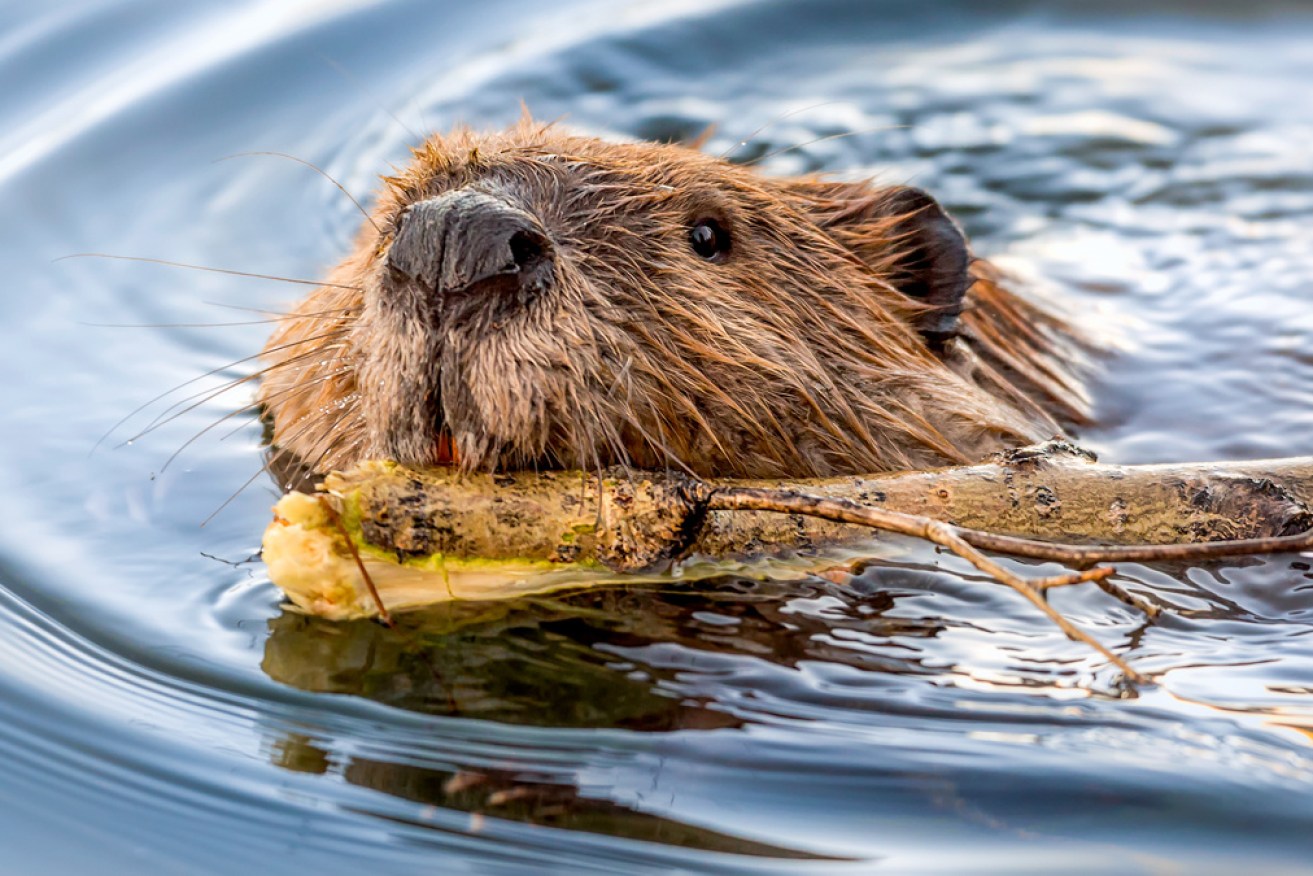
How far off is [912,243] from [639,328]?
111 centimetres

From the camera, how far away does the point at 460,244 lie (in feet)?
8.51

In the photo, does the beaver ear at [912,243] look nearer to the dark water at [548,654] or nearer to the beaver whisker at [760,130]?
the beaver whisker at [760,130]

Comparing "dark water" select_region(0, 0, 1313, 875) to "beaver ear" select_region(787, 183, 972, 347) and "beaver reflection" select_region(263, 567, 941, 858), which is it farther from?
"beaver ear" select_region(787, 183, 972, 347)

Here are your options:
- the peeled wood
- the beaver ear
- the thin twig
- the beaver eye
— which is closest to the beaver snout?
the peeled wood

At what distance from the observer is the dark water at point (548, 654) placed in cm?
230

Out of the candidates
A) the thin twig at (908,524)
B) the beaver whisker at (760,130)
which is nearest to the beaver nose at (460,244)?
the thin twig at (908,524)

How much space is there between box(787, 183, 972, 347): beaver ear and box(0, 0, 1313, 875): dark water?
75 centimetres

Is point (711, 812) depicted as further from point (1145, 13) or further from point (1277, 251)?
point (1145, 13)

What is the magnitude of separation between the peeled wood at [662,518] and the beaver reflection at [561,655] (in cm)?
6

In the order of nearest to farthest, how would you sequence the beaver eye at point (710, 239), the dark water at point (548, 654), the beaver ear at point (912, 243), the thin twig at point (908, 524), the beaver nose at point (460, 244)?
the dark water at point (548, 654), the thin twig at point (908, 524), the beaver nose at point (460, 244), the beaver eye at point (710, 239), the beaver ear at point (912, 243)

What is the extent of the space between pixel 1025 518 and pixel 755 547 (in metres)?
0.49

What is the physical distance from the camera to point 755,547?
2.89 meters

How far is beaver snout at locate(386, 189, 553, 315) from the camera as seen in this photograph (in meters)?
2.60

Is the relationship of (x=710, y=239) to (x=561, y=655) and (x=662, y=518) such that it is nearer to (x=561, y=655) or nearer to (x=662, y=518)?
(x=662, y=518)
